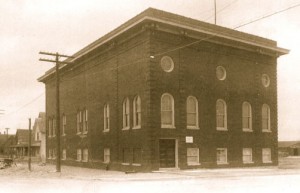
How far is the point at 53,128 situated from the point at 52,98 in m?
3.70

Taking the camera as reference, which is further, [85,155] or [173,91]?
[85,155]

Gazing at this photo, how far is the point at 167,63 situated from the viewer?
1297 inches

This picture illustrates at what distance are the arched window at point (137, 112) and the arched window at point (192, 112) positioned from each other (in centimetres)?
370

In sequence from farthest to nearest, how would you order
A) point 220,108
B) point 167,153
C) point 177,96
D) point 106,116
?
point 106,116
point 220,108
point 177,96
point 167,153

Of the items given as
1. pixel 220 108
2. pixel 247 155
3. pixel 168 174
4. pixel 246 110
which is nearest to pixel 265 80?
pixel 246 110

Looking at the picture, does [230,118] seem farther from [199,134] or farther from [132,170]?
[132,170]

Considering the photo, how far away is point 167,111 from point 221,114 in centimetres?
594

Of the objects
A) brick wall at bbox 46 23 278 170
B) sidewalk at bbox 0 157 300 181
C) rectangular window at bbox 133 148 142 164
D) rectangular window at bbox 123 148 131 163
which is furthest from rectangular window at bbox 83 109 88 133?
rectangular window at bbox 133 148 142 164

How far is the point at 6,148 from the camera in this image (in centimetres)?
13188

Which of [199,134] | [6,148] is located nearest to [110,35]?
[199,134]

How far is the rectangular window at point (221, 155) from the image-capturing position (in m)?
36.2

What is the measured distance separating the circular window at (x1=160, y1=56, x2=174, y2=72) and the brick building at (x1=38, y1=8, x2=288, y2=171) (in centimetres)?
7

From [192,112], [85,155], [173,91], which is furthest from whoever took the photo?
[85,155]

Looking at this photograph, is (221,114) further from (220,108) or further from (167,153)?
(167,153)
